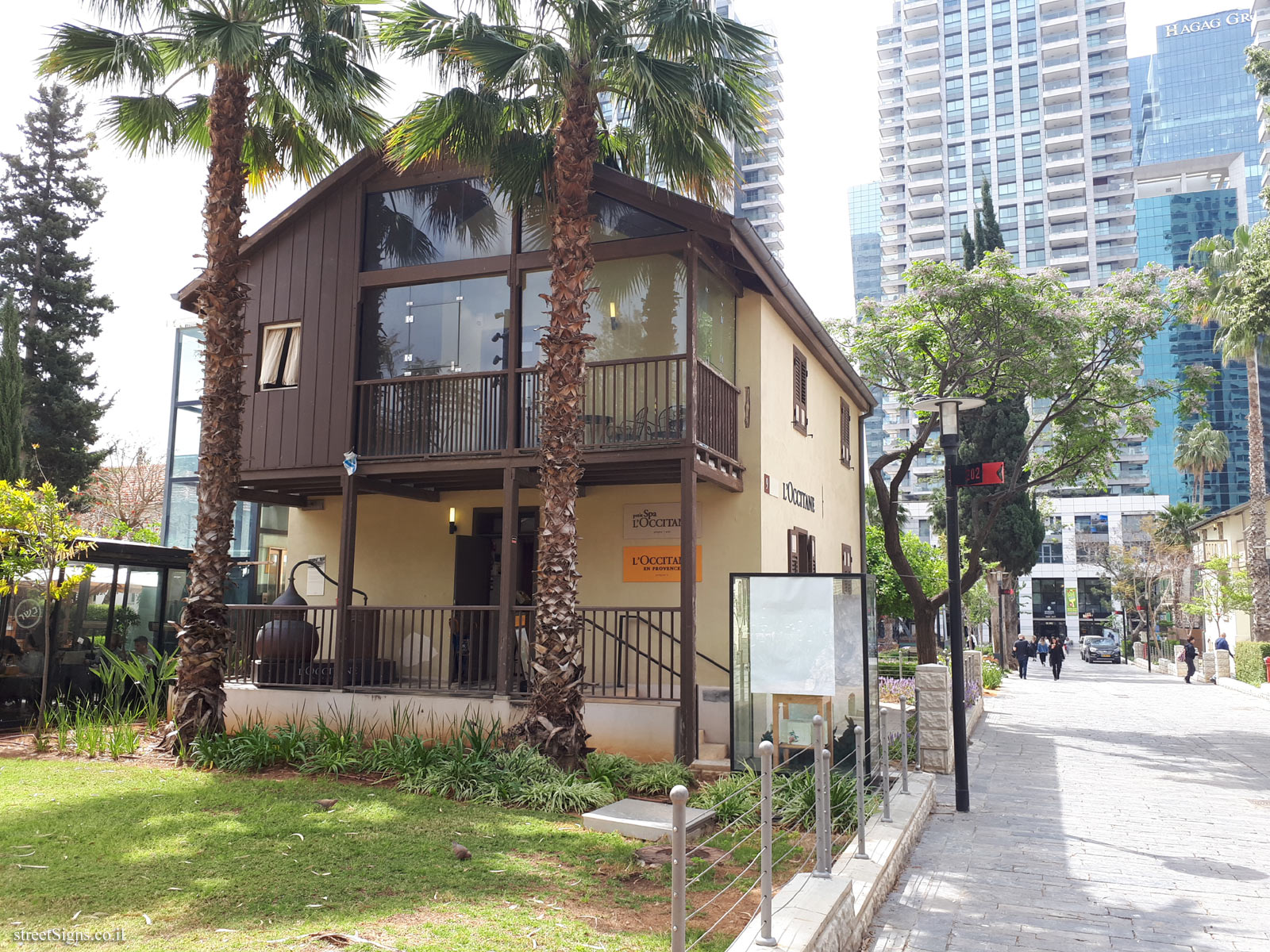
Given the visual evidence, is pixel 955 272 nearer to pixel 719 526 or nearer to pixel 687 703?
pixel 719 526

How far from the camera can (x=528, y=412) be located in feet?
39.2

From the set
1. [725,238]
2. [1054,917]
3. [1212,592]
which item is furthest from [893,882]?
[1212,592]

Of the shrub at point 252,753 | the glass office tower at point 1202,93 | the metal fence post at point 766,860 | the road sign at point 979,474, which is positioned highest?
the glass office tower at point 1202,93

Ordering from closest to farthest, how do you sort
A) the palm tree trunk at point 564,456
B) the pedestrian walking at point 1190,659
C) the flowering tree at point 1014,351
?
the palm tree trunk at point 564,456 → the flowering tree at point 1014,351 → the pedestrian walking at point 1190,659

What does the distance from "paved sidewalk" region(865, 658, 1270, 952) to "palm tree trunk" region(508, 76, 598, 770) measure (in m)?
3.63

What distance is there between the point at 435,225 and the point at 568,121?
3815 millimetres

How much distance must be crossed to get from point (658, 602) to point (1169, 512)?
45.7 meters

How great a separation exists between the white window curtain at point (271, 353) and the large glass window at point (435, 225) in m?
1.74

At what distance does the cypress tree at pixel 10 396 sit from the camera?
867 inches

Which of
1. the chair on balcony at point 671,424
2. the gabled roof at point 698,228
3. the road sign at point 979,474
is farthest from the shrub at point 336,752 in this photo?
the road sign at point 979,474

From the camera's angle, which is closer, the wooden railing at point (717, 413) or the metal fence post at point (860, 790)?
the metal fence post at point (860, 790)

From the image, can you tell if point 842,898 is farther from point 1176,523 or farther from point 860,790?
point 1176,523

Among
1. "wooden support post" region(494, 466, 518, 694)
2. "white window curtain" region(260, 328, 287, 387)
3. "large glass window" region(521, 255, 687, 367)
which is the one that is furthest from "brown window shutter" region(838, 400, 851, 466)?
"white window curtain" region(260, 328, 287, 387)

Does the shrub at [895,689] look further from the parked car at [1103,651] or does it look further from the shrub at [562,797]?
the parked car at [1103,651]
